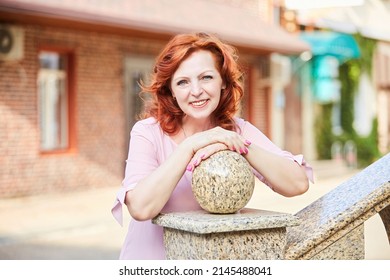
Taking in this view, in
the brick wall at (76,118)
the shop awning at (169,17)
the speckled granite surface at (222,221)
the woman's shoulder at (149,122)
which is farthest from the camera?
the brick wall at (76,118)

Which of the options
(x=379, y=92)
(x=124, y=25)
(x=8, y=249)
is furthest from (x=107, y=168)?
(x=379, y=92)

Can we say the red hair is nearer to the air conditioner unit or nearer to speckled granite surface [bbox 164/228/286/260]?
speckled granite surface [bbox 164/228/286/260]

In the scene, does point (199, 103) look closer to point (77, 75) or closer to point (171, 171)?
point (171, 171)

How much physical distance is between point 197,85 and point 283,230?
491 millimetres

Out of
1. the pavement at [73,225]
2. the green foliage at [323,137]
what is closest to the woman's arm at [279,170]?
the pavement at [73,225]

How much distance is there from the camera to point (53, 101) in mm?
11180

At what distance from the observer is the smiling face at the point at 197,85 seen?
2.07 m

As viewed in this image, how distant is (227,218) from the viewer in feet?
6.28

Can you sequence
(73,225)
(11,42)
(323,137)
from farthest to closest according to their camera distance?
(323,137) < (11,42) < (73,225)

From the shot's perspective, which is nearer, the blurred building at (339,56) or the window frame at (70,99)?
the window frame at (70,99)

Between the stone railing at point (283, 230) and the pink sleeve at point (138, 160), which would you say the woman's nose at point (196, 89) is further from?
the stone railing at point (283, 230)

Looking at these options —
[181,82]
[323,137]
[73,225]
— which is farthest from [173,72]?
[323,137]

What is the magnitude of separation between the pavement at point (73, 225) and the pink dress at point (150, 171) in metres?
2.45
